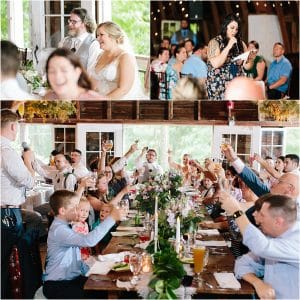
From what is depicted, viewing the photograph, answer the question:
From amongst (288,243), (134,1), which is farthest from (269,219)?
(134,1)

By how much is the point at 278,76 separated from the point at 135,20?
770 millimetres

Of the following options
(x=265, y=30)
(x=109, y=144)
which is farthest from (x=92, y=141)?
(x=265, y=30)

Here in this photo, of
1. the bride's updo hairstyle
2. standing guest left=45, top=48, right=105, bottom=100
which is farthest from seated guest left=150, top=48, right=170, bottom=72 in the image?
standing guest left=45, top=48, right=105, bottom=100

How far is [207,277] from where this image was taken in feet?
9.89

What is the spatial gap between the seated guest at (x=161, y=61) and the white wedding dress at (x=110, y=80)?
0.10 meters

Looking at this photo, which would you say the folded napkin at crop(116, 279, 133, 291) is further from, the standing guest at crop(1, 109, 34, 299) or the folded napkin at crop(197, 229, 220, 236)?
the standing guest at crop(1, 109, 34, 299)

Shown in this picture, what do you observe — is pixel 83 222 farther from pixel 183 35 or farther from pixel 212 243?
pixel 183 35

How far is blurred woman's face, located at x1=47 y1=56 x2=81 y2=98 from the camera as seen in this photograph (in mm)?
3035

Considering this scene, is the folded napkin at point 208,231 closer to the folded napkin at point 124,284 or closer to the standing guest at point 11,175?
the folded napkin at point 124,284

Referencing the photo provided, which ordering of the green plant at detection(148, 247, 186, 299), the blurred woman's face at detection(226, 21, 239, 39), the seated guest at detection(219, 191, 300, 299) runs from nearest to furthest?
the green plant at detection(148, 247, 186, 299) < the seated guest at detection(219, 191, 300, 299) < the blurred woman's face at detection(226, 21, 239, 39)

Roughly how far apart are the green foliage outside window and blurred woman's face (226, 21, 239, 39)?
40 centimetres

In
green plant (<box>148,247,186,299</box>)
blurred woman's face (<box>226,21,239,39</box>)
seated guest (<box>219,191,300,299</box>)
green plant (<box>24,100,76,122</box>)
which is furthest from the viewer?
green plant (<box>24,100,76,122</box>)

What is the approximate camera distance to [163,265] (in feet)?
9.12

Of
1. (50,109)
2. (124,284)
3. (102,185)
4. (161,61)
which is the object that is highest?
(161,61)
